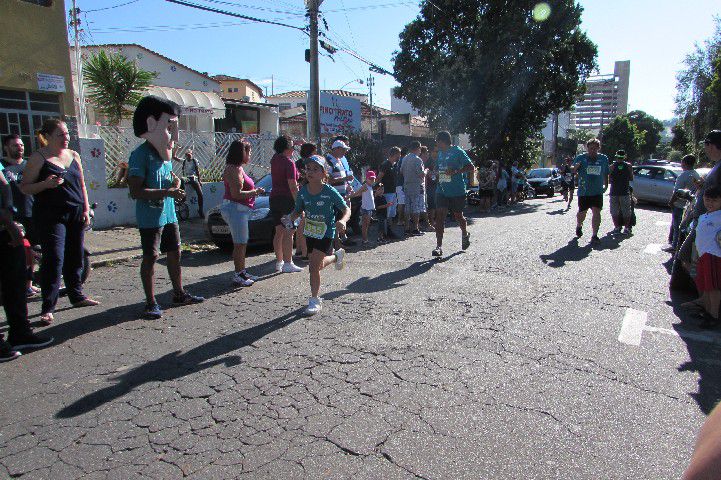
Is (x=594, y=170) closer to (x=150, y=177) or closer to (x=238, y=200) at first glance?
(x=238, y=200)

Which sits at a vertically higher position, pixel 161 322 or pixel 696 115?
pixel 696 115

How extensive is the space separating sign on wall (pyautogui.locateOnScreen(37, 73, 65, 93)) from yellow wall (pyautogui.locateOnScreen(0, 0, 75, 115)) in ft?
0.32

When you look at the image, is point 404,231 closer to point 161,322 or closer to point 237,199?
point 237,199

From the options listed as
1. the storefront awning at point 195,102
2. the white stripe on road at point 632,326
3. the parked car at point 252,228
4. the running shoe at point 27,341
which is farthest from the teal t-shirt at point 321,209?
the storefront awning at point 195,102

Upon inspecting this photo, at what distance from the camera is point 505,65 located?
2075 centimetres

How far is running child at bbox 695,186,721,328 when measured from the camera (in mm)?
4672

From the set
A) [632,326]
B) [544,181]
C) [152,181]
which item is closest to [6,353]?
[152,181]

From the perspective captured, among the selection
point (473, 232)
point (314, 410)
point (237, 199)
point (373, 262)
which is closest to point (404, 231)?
point (473, 232)

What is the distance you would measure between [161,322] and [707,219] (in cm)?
541

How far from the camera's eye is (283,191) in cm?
683

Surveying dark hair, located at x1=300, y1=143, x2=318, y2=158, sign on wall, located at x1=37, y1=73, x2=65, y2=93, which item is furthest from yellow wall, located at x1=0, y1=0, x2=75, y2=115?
dark hair, located at x1=300, y1=143, x2=318, y2=158

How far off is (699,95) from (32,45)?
3850cm

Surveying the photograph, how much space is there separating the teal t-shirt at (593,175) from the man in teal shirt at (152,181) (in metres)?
7.43

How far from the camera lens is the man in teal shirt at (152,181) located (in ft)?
15.8
